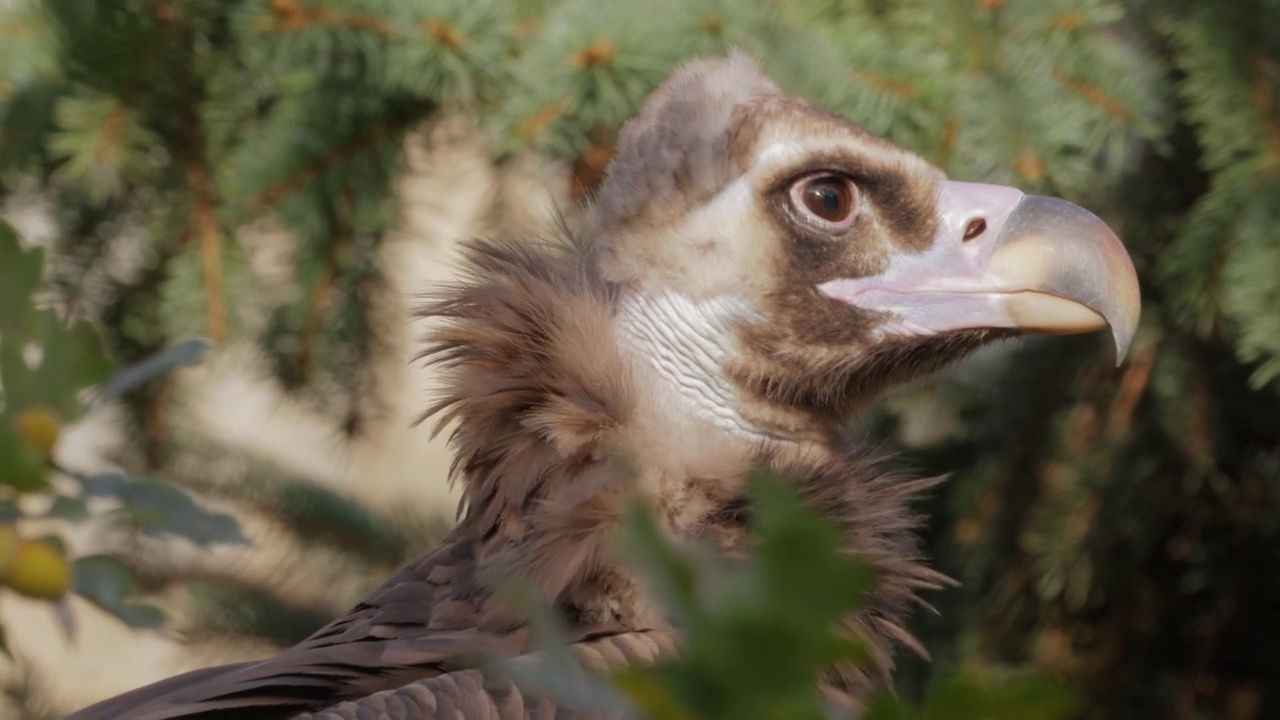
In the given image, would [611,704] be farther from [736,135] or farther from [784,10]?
[784,10]

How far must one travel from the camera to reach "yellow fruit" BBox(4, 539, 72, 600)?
537mm

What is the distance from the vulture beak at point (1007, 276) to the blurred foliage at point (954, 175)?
247 millimetres

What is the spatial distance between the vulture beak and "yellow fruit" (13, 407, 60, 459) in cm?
71

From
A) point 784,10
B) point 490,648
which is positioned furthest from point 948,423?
point 490,648

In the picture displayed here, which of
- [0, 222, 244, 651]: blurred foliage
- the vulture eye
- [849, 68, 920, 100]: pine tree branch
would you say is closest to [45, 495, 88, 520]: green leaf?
[0, 222, 244, 651]: blurred foliage

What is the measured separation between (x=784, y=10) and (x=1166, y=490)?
79cm

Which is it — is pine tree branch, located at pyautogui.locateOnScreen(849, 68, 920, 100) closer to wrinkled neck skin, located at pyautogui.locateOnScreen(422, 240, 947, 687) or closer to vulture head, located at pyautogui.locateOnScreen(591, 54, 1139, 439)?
vulture head, located at pyautogui.locateOnScreen(591, 54, 1139, 439)

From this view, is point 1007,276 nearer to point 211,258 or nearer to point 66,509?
point 66,509

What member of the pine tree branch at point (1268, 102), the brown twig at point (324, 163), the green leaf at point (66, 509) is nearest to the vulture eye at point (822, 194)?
the pine tree branch at point (1268, 102)

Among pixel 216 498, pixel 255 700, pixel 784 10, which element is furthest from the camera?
pixel 216 498

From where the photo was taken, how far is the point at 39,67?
150 cm

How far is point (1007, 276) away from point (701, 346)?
233 mm

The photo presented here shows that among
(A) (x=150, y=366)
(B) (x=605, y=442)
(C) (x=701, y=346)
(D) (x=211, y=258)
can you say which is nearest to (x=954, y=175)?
(C) (x=701, y=346)

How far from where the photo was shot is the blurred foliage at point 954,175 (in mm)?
1370
